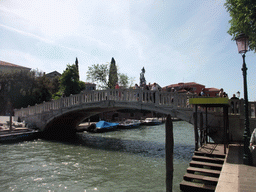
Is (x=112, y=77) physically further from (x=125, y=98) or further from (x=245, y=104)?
(x=245, y=104)

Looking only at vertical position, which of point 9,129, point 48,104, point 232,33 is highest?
point 232,33

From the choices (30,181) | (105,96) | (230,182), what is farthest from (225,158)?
(105,96)

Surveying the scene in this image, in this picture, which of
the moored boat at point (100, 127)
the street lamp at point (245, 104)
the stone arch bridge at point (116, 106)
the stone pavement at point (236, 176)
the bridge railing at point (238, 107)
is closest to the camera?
the stone pavement at point (236, 176)

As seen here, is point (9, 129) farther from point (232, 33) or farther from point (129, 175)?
point (232, 33)

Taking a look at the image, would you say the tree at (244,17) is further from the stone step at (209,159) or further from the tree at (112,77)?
the tree at (112,77)

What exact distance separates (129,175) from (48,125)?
9.91 m

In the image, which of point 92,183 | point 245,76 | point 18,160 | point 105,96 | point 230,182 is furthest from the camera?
point 105,96

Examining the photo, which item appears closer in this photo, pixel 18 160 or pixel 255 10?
pixel 255 10

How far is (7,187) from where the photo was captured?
17.7 feet

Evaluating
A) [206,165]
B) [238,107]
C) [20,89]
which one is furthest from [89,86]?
[206,165]

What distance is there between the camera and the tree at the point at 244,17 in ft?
18.2

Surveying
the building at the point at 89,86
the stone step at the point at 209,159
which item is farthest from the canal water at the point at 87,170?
the building at the point at 89,86

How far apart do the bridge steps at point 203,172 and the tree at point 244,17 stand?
362cm

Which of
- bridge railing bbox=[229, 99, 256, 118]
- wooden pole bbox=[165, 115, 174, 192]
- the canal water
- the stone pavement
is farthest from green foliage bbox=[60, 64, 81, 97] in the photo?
wooden pole bbox=[165, 115, 174, 192]
